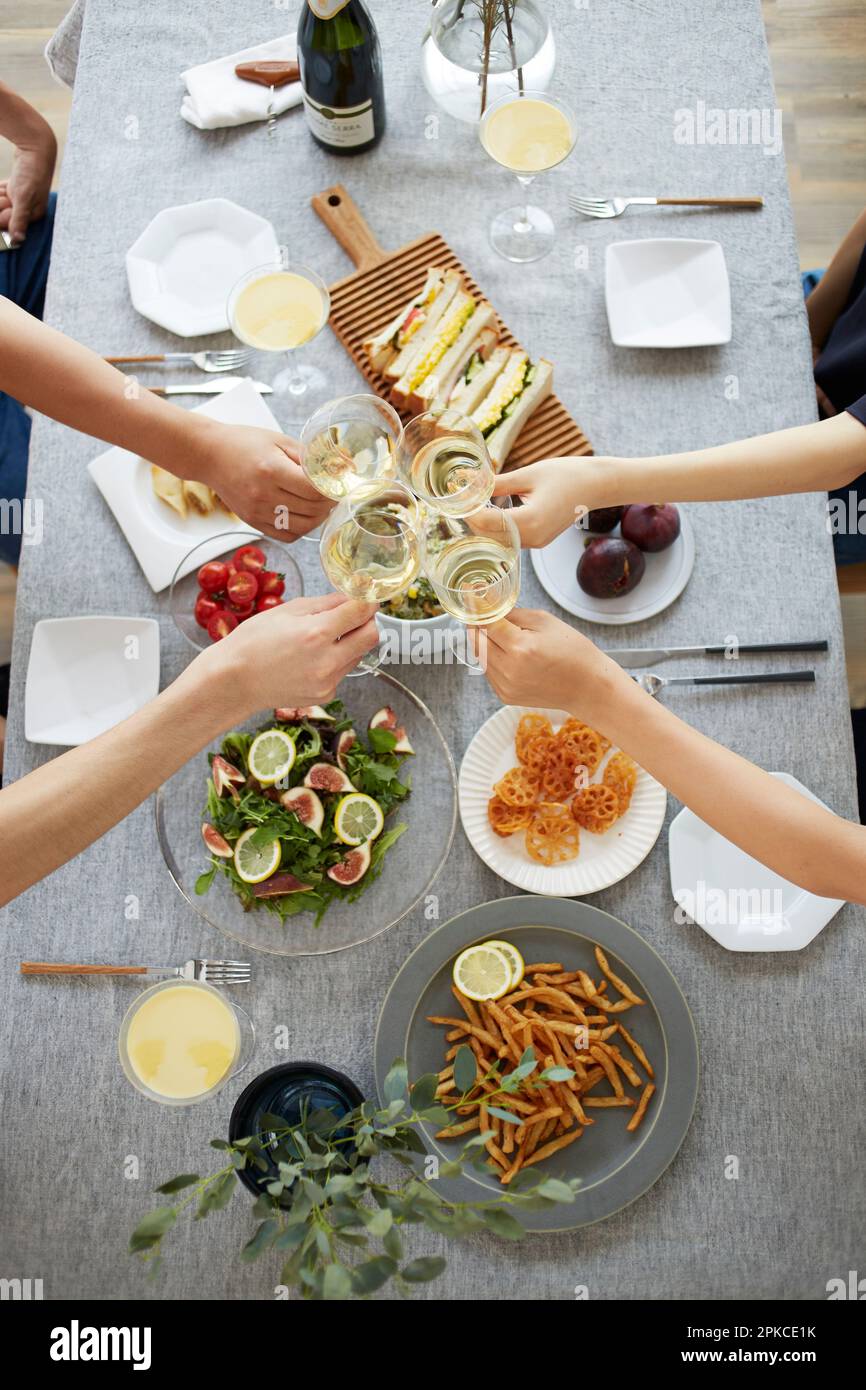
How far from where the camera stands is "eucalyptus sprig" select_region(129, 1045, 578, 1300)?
37.8 inches

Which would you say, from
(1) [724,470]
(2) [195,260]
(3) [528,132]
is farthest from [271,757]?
(3) [528,132]

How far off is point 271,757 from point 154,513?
19.6 inches

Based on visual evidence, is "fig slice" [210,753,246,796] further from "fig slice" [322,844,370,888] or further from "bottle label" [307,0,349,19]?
"bottle label" [307,0,349,19]

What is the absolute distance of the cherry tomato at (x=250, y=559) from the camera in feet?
5.38

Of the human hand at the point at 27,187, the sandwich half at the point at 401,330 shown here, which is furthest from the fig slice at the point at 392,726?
the human hand at the point at 27,187

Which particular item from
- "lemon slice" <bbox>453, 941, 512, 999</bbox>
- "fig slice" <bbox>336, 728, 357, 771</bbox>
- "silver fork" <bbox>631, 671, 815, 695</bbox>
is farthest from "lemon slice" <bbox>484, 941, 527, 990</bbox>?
"silver fork" <bbox>631, 671, 815, 695</bbox>

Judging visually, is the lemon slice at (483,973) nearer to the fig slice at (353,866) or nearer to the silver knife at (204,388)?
the fig slice at (353,866)

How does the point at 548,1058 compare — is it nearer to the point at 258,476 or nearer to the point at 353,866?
the point at 353,866

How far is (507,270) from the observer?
1847 millimetres

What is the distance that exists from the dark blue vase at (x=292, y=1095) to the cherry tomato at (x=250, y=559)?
0.76 meters

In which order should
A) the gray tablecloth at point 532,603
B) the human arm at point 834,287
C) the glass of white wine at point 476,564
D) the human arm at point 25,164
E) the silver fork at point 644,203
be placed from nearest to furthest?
the glass of white wine at point 476,564
the gray tablecloth at point 532,603
the silver fork at point 644,203
the human arm at point 834,287
the human arm at point 25,164

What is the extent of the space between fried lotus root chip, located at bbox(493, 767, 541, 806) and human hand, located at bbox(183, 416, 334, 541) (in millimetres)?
512

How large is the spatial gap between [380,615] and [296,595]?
183 millimetres
